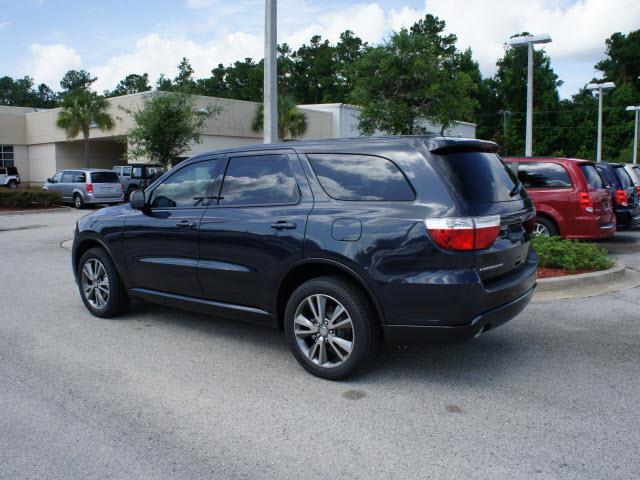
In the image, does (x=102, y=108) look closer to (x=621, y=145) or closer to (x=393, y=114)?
(x=393, y=114)

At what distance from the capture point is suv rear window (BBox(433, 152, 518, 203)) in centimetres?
435

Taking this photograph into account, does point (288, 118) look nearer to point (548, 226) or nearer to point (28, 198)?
point (28, 198)

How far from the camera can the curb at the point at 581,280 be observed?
7.79m

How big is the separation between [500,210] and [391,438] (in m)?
1.85

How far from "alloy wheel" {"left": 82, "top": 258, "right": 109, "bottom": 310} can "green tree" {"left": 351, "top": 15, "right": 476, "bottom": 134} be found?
10.4 m

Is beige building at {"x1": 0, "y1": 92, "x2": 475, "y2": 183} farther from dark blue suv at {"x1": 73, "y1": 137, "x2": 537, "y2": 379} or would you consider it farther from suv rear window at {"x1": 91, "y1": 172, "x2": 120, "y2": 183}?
dark blue suv at {"x1": 73, "y1": 137, "x2": 537, "y2": 379}

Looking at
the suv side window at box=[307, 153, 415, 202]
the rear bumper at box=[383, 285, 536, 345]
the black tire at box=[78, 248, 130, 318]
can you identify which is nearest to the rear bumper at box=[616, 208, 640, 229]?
the rear bumper at box=[383, 285, 536, 345]

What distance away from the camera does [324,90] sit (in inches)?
3211

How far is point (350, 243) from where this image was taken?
174 inches

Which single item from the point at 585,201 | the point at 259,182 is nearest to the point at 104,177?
the point at 585,201

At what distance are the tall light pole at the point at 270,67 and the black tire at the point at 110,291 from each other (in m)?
4.81

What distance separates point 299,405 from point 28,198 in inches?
887

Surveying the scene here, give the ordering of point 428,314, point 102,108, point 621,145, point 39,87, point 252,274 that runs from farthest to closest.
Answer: point 39,87 → point 621,145 → point 102,108 → point 252,274 → point 428,314

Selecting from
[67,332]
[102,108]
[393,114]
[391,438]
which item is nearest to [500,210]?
[391,438]
